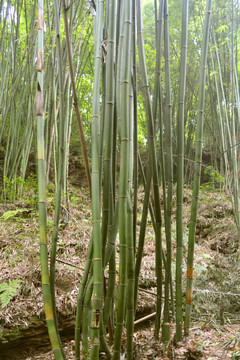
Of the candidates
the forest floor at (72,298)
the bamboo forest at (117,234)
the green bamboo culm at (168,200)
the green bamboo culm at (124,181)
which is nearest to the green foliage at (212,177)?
the bamboo forest at (117,234)

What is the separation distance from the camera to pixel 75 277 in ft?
6.41

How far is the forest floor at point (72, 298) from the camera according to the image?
1.28 meters

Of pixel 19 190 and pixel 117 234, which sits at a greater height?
pixel 19 190

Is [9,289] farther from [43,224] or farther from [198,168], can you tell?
[198,168]

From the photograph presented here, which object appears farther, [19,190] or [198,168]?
[19,190]

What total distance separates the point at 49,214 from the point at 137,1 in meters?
2.31

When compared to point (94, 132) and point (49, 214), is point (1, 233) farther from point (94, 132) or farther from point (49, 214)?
point (94, 132)

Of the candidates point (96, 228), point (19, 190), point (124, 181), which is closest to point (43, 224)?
point (96, 228)

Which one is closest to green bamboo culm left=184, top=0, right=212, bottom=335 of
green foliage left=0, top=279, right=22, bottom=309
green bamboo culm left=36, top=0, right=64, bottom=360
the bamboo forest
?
the bamboo forest

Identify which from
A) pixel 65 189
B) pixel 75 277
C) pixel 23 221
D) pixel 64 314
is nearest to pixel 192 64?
pixel 65 189

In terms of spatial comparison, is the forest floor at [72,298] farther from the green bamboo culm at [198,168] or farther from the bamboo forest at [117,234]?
the green bamboo culm at [198,168]

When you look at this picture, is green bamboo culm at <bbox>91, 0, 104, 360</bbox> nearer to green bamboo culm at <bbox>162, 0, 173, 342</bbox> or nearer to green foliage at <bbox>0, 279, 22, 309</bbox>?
green bamboo culm at <bbox>162, 0, 173, 342</bbox>

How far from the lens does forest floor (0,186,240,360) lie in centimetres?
128

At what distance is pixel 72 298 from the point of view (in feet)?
5.79
